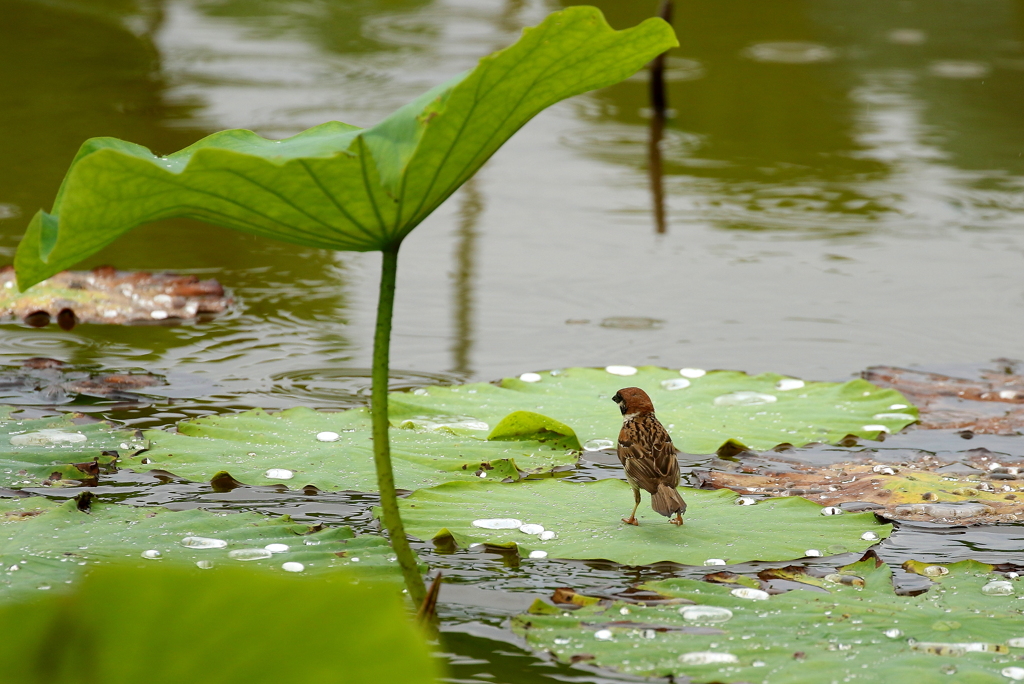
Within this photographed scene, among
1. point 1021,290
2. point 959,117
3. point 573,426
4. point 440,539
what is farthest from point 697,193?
point 440,539

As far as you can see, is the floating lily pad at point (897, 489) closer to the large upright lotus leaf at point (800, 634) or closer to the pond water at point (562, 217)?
the pond water at point (562, 217)

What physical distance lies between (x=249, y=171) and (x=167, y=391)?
4.32 ft

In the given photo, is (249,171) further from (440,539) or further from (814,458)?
(814,458)

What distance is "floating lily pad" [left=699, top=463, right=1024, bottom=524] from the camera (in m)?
1.84

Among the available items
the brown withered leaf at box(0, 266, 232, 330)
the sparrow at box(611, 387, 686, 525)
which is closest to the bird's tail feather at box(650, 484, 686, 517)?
the sparrow at box(611, 387, 686, 525)

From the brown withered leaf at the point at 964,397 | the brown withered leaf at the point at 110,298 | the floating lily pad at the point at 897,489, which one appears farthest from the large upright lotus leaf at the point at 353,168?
the brown withered leaf at the point at 110,298

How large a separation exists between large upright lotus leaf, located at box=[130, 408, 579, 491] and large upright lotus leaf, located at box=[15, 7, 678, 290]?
59 cm

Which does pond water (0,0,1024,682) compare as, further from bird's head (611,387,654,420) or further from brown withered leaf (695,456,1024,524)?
bird's head (611,387,654,420)

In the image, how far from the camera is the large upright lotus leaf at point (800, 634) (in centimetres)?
126

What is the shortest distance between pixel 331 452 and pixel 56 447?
18.2 inches

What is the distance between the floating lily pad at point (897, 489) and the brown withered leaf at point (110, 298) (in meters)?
1.61

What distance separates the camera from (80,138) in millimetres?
5004

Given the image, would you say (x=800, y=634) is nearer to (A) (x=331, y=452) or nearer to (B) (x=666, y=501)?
(B) (x=666, y=501)

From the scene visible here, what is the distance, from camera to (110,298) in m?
3.03
